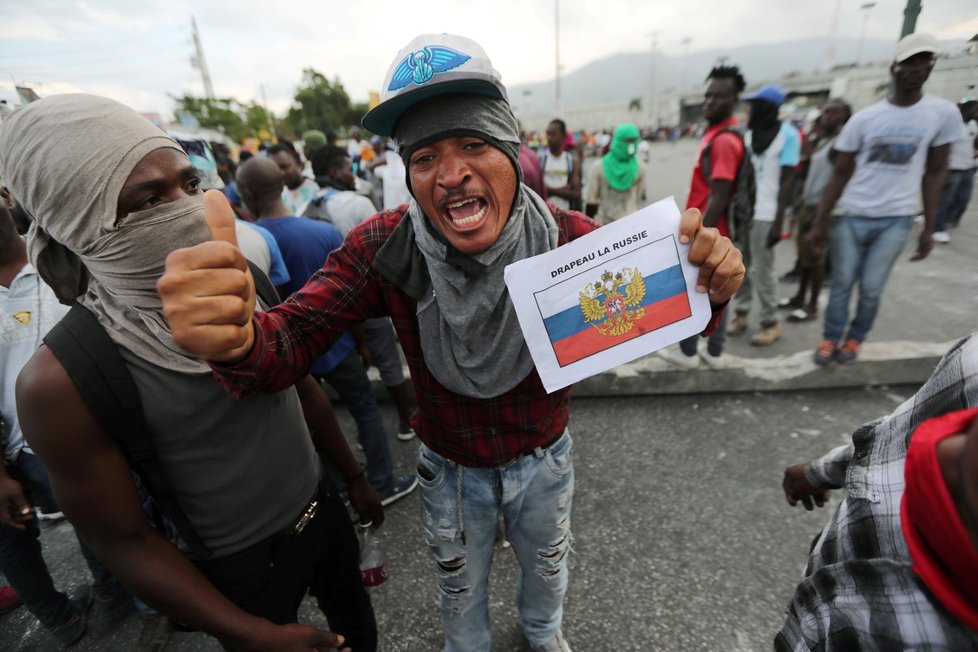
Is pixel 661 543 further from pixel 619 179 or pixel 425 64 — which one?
pixel 619 179

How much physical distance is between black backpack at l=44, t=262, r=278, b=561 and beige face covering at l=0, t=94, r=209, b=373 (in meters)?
0.04

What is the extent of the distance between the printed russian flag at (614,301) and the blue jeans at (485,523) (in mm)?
436

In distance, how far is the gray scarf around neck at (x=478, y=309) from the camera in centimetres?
120

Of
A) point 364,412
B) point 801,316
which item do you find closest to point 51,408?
point 364,412

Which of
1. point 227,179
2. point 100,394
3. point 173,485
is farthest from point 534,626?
point 227,179

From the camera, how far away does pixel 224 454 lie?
1.14 meters

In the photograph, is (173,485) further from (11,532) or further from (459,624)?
(11,532)

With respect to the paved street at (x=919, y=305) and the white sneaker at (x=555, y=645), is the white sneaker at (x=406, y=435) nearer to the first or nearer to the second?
the white sneaker at (x=555, y=645)

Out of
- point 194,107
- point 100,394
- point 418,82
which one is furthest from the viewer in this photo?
point 194,107

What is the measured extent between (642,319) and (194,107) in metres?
46.4

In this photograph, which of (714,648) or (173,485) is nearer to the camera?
(173,485)

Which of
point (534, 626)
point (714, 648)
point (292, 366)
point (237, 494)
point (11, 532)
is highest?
point (292, 366)

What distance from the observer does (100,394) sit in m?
0.94

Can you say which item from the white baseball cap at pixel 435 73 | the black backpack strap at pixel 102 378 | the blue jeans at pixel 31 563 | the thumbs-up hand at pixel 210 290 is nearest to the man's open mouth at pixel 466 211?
the white baseball cap at pixel 435 73
